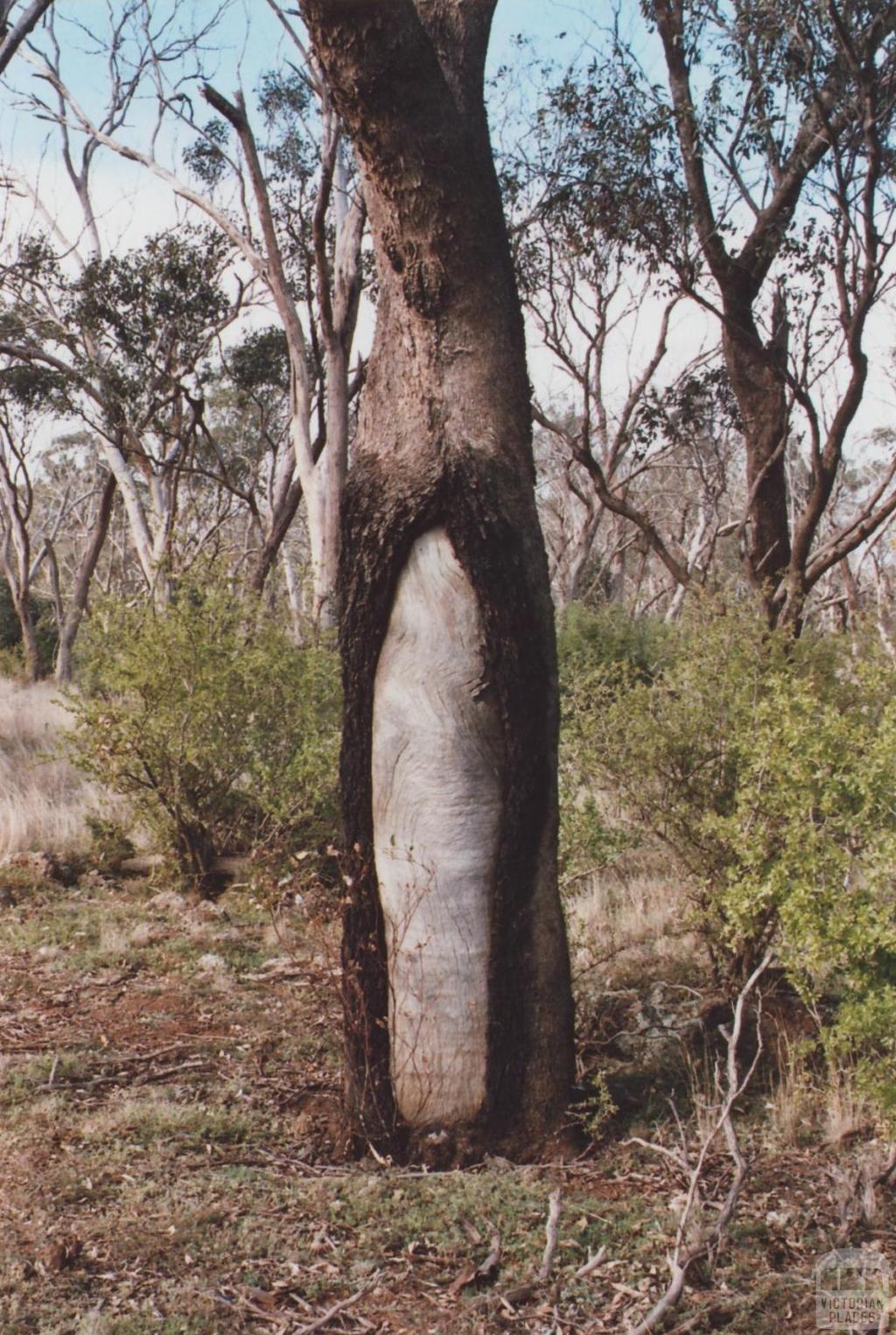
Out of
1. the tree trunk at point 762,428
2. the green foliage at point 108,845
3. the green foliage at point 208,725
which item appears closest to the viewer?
the green foliage at point 208,725

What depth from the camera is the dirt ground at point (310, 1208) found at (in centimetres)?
304

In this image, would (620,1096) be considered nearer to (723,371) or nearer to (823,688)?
(823,688)

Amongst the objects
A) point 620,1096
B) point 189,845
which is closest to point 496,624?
point 620,1096

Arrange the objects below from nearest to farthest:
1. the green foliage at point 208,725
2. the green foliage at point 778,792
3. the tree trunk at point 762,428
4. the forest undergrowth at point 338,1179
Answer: the forest undergrowth at point 338,1179 → the green foliage at point 778,792 → the green foliage at point 208,725 → the tree trunk at point 762,428

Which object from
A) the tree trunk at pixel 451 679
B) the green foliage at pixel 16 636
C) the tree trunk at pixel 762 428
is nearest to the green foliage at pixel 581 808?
the tree trunk at pixel 451 679

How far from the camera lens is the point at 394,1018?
4020 millimetres

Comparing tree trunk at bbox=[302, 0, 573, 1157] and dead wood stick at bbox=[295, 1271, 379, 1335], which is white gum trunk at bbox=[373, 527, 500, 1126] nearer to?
tree trunk at bbox=[302, 0, 573, 1157]

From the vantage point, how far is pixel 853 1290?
3105mm

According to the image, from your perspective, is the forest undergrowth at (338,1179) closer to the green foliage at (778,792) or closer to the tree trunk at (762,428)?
the green foliage at (778,792)

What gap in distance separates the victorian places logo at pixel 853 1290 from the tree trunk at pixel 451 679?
39.9 inches

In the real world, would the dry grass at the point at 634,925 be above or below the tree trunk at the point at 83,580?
below

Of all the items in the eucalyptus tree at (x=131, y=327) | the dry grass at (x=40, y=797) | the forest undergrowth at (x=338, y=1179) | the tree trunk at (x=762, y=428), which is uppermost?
the eucalyptus tree at (x=131, y=327)

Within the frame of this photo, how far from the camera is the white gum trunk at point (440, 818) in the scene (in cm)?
387

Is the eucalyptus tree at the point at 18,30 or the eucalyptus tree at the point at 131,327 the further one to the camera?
the eucalyptus tree at the point at 131,327
